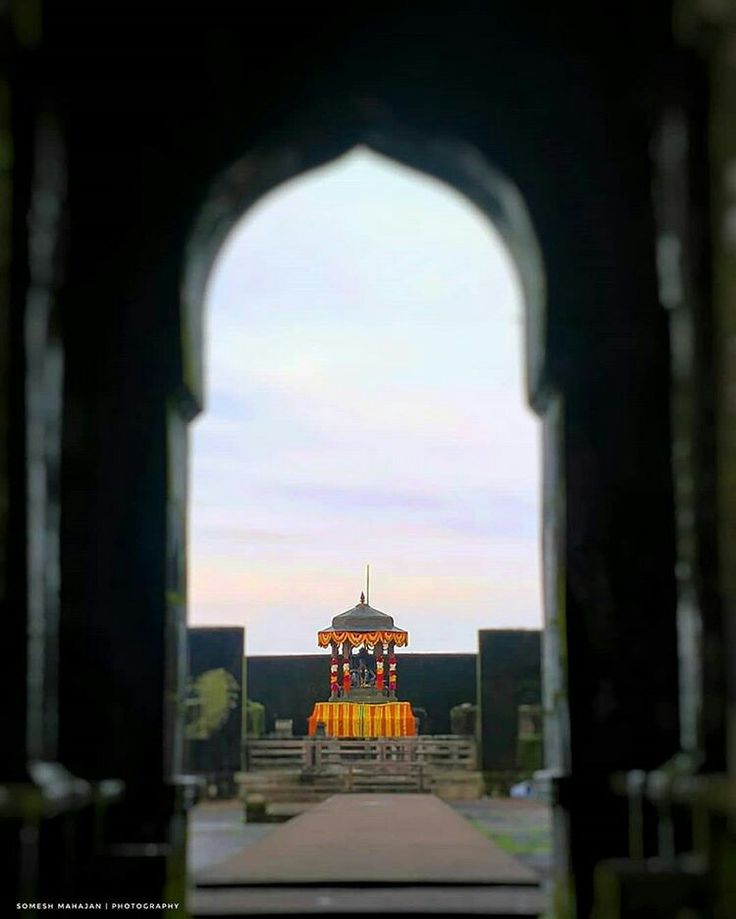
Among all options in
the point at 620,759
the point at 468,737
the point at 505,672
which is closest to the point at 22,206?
the point at 620,759

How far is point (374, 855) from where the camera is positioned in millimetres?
9422

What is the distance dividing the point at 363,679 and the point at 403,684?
7.92 ft

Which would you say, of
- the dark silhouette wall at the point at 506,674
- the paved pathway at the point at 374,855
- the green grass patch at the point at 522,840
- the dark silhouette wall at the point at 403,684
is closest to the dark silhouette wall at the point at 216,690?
the paved pathway at the point at 374,855

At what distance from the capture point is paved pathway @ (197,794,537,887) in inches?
319

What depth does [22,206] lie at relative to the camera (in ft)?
17.5

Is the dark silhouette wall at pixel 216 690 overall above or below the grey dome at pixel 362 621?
below

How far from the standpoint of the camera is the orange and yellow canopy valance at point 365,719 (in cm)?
1997

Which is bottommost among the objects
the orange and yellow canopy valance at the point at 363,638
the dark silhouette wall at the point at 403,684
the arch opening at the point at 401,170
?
the dark silhouette wall at the point at 403,684

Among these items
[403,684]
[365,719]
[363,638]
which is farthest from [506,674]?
[363,638]

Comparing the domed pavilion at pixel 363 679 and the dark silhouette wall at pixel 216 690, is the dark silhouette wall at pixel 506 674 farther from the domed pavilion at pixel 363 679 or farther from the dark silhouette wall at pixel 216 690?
the domed pavilion at pixel 363 679

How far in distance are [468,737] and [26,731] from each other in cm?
1415

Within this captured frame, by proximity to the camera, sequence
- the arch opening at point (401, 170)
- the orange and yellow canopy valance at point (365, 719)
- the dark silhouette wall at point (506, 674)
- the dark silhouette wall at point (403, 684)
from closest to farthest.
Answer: the arch opening at point (401, 170), the dark silhouette wall at point (506, 674), the orange and yellow canopy valance at point (365, 719), the dark silhouette wall at point (403, 684)

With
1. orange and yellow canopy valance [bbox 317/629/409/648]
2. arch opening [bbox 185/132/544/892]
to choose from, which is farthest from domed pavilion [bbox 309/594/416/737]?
arch opening [bbox 185/132/544/892]

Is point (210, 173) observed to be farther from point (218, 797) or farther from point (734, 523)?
point (218, 797)
